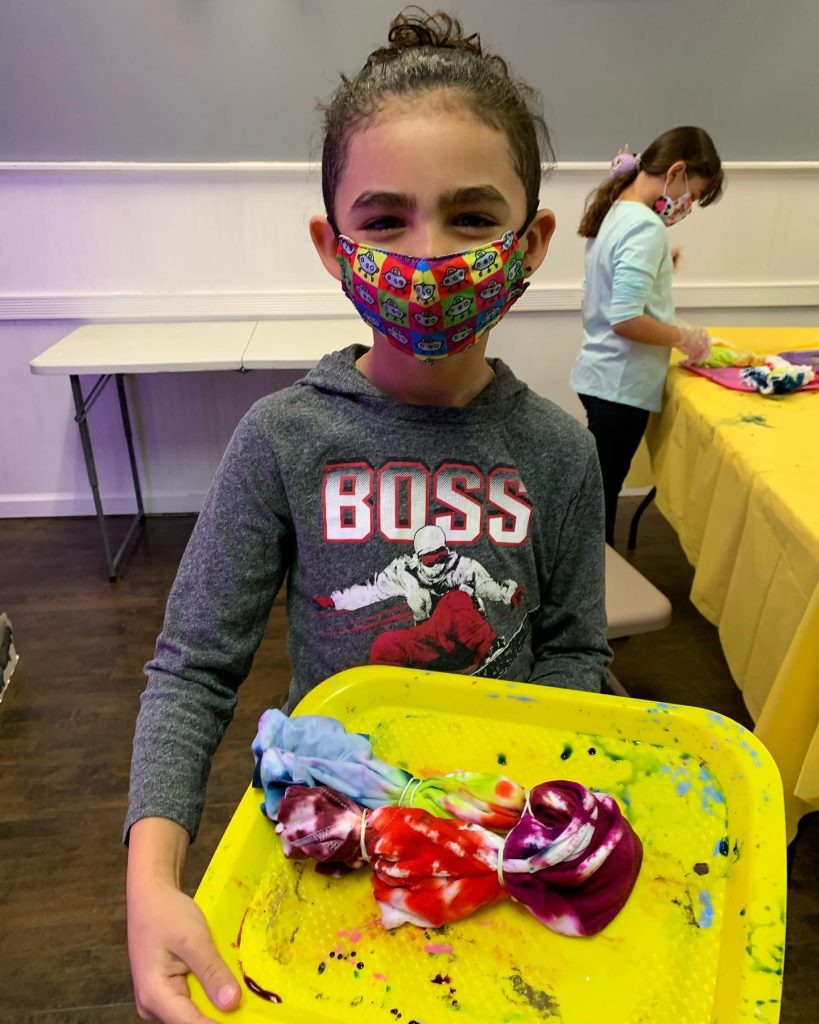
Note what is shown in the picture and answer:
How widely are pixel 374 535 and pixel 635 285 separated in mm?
1537

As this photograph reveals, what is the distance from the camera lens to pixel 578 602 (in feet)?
2.79

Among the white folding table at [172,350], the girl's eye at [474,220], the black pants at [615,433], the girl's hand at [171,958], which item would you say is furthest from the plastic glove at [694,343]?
the girl's hand at [171,958]

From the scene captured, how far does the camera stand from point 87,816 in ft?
5.64

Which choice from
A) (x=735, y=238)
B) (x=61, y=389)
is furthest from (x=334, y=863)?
(x=735, y=238)

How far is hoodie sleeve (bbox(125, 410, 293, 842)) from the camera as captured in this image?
66 centimetres

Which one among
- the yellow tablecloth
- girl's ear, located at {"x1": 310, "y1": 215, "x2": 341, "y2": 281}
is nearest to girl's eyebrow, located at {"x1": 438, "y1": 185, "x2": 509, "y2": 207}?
girl's ear, located at {"x1": 310, "y1": 215, "x2": 341, "y2": 281}

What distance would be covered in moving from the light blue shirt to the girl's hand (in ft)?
6.17

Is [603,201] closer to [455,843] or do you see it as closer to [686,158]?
[686,158]

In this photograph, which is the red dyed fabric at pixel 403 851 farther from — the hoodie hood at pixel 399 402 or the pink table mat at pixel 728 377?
the pink table mat at pixel 728 377

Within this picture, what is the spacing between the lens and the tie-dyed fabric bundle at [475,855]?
56 centimetres

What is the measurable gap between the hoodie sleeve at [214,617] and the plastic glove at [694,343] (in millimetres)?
1655

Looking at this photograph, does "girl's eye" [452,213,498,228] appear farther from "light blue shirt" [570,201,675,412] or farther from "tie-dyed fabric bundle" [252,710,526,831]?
"light blue shirt" [570,201,675,412]

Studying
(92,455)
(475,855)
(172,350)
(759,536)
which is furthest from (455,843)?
(92,455)

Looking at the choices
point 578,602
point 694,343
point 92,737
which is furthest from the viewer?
point 694,343
